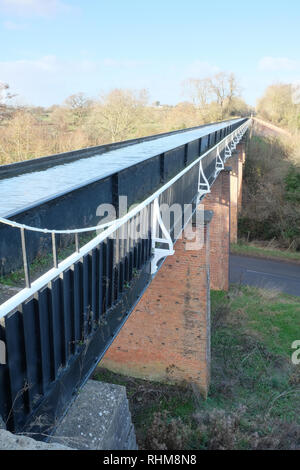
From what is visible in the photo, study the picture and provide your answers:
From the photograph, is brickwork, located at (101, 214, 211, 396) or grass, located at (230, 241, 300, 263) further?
grass, located at (230, 241, 300, 263)

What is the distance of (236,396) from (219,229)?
886cm

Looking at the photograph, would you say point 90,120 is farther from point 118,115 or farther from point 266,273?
point 266,273

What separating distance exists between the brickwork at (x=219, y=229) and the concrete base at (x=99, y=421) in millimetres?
13546

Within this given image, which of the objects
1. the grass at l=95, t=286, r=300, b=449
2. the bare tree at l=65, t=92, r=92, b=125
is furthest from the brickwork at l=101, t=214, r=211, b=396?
the bare tree at l=65, t=92, r=92, b=125

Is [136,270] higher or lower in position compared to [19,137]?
lower

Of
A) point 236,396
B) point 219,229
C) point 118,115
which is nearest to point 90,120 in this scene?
point 118,115

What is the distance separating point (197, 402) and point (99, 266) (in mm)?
8081

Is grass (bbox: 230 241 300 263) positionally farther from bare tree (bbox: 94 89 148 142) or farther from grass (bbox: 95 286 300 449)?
bare tree (bbox: 94 89 148 142)

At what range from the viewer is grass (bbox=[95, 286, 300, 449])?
7.96m

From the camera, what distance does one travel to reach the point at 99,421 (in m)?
4.46

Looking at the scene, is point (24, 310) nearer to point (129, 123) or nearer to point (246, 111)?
point (129, 123)

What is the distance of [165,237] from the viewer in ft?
16.4

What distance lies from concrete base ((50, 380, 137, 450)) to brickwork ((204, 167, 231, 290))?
533 inches
